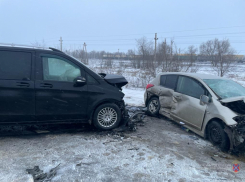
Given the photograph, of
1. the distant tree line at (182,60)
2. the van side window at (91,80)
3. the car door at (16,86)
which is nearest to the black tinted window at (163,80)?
the van side window at (91,80)

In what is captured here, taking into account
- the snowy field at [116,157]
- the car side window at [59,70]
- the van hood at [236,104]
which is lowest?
the snowy field at [116,157]

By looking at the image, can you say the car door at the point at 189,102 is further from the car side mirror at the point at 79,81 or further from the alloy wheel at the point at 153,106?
the car side mirror at the point at 79,81

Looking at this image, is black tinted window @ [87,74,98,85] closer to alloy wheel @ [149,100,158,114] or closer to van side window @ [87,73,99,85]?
van side window @ [87,73,99,85]

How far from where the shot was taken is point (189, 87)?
5.29 m

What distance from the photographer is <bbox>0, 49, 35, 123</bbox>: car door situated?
4020 mm

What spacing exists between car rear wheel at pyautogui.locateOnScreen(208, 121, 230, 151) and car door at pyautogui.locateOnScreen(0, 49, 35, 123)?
4.03 metres

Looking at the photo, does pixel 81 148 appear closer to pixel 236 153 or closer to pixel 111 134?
pixel 111 134

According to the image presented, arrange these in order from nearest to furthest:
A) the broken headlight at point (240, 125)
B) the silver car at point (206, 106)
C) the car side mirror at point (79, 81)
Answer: the broken headlight at point (240, 125) < the silver car at point (206, 106) < the car side mirror at point (79, 81)

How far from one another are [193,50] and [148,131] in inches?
416

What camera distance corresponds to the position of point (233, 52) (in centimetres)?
1473

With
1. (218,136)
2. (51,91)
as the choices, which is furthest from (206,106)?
(51,91)

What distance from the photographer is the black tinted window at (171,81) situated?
591cm

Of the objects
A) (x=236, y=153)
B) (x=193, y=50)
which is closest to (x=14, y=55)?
(x=236, y=153)

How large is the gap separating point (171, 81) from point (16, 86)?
4.30m
